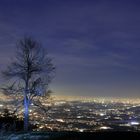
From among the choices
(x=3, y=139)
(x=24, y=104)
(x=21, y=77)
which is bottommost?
(x=3, y=139)

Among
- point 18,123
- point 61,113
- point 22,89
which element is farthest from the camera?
point 61,113

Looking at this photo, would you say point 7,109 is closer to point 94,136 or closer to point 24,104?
point 24,104

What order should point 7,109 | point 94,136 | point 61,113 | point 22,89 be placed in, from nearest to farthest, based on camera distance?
point 94,136 → point 22,89 → point 7,109 → point 61,113

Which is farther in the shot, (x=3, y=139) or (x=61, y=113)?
(x=61, y=113)

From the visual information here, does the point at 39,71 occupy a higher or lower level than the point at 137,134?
higher

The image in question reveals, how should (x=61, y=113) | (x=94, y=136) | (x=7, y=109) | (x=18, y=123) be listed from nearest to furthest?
(x=94, y=136), (x=18, y=123), (x=7, y=109), (x=61, y=113)

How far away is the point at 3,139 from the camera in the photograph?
2133 centimetres

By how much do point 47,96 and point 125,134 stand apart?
1156 cm

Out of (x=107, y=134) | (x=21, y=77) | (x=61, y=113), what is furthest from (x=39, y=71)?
(x=61, y=113)

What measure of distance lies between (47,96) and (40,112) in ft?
6.07

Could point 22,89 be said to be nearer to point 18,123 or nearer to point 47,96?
point 47,96

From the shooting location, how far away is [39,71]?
102 feet

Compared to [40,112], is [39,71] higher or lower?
higher

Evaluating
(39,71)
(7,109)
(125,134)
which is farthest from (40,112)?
(125,134)
